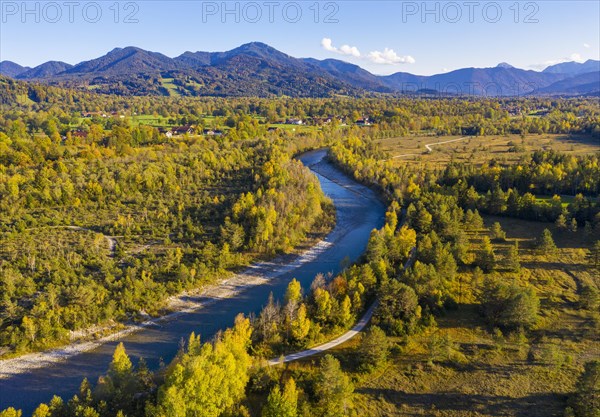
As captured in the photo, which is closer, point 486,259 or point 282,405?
point 282,405

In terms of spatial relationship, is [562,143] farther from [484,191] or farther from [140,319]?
[140,319]

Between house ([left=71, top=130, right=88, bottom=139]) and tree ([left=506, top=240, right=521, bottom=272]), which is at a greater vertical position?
house ([left=71, top=130, right=88, bottom=139])

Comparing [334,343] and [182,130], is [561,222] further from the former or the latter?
[182,130]

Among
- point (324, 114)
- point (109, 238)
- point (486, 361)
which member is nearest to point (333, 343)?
point (486, 361)

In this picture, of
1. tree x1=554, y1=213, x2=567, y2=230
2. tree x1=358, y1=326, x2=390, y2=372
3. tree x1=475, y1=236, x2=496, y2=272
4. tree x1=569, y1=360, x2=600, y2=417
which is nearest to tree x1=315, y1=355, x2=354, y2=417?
tree x1=358, y1=326, x2=390, y2=372

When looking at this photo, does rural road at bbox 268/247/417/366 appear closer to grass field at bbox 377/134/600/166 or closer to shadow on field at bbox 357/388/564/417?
shadow on field at bbox 357/388/564/417

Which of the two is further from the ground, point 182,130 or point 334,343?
point 182,130
